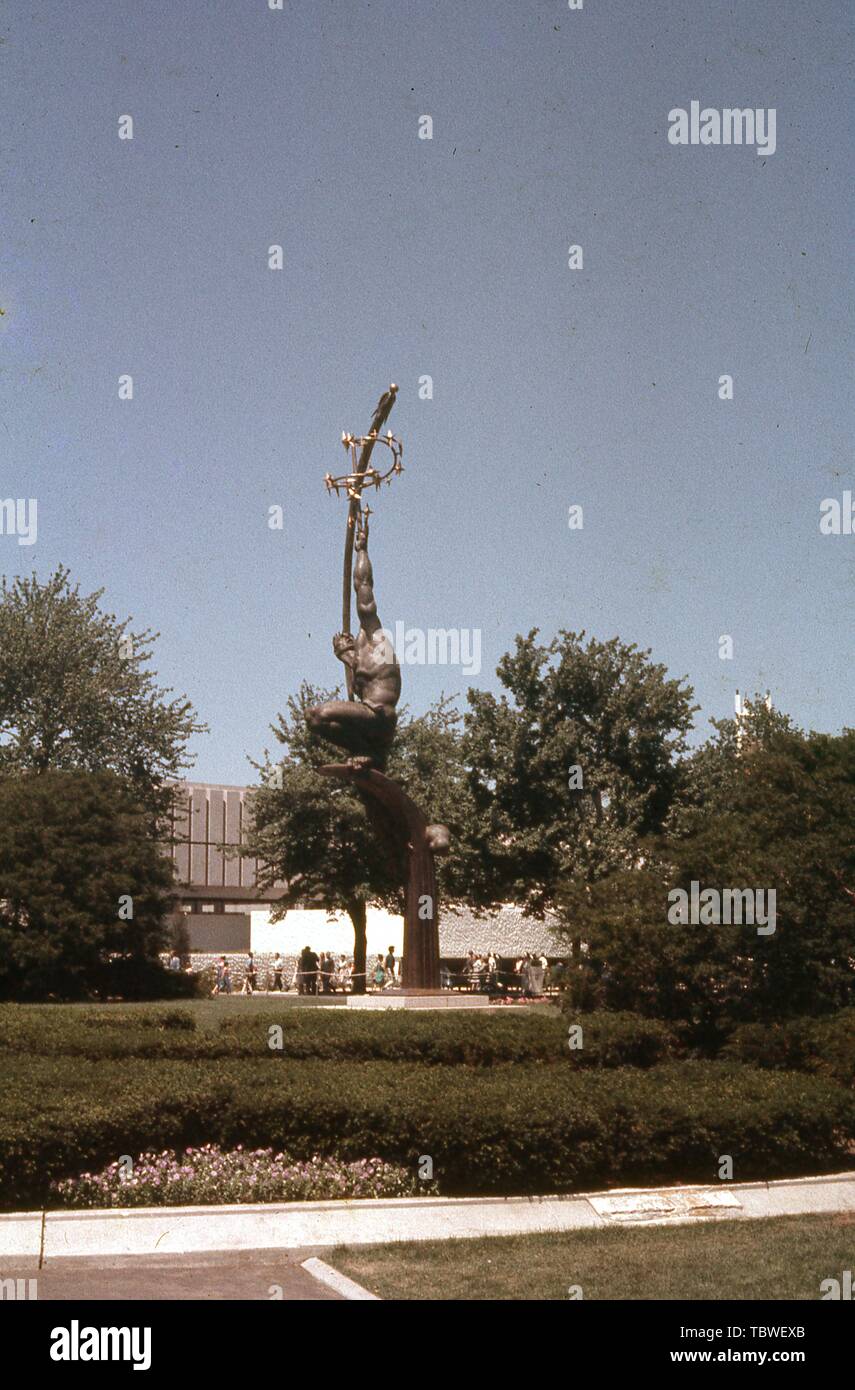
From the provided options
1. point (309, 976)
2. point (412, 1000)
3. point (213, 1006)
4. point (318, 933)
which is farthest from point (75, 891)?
point (318, 933)

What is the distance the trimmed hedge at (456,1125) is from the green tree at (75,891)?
79.2 feet

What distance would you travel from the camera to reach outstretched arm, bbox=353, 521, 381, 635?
2433 cm

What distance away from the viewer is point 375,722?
79.2ft

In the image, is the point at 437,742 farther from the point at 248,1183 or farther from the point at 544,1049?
the point at 248,1183

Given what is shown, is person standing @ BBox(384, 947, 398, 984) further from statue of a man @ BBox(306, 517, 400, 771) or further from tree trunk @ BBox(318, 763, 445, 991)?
statue of a man @ BBox(306, 517, 400, 771)

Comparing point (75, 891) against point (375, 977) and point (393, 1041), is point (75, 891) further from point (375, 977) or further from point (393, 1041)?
point (393, 1041)

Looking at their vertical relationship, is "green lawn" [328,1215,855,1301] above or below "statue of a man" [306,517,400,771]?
below

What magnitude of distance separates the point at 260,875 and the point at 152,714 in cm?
661

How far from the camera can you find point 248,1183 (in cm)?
977

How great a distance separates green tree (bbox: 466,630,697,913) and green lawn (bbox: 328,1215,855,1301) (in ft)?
93.7

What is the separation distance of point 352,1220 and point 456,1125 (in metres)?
1.30

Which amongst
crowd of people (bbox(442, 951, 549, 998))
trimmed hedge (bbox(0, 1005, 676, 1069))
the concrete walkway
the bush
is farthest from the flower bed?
crowd of people (bbox(442, 951, 549, 998))
